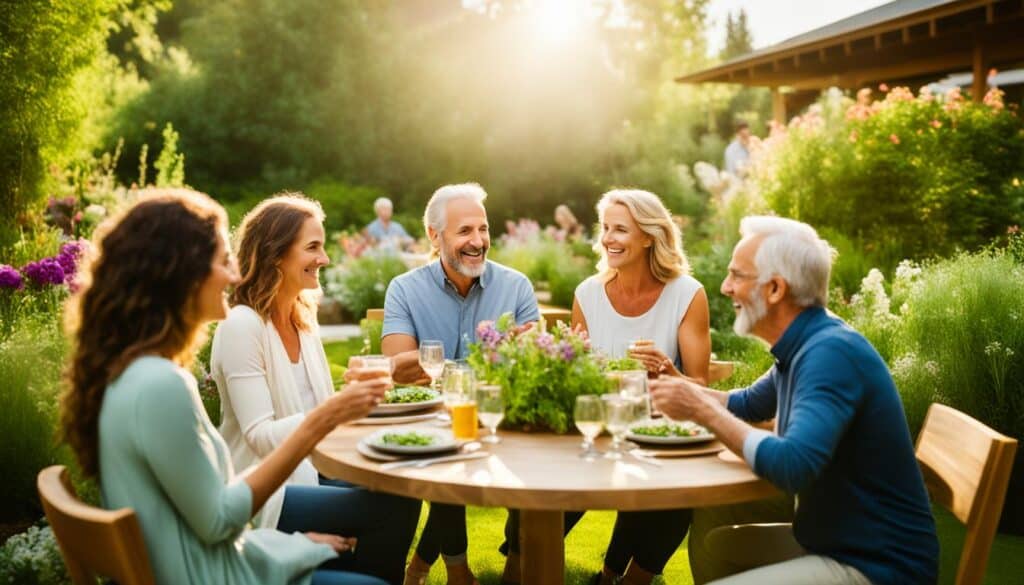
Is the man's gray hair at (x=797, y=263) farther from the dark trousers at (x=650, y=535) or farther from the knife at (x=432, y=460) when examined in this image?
the dark trousers at (x=650, y=535)

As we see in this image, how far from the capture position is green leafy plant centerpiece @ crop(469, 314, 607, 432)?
288 centimetres

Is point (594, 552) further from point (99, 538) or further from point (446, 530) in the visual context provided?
point (99, 538)

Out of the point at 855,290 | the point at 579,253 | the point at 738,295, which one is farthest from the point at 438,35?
the point at 738,295

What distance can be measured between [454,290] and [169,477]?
7.56ft

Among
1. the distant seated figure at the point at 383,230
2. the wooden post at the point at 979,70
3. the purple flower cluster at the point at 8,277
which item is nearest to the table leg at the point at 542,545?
the purple flower cluster at the point at 8,277

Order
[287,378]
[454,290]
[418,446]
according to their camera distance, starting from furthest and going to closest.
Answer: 1. [454,290]
2. [287,378]
3. [418,446]

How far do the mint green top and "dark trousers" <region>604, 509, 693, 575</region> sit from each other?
6.20 ft

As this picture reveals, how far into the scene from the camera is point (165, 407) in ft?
6.91

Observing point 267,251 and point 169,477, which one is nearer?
point 169,477

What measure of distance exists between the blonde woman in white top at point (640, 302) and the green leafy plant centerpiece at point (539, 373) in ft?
3.42

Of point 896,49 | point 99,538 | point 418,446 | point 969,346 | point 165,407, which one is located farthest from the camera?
point 896,49

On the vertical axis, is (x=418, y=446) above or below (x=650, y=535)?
above

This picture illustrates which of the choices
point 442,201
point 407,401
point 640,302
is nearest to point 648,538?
point 640,302

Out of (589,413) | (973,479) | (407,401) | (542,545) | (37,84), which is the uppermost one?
(37,84)
